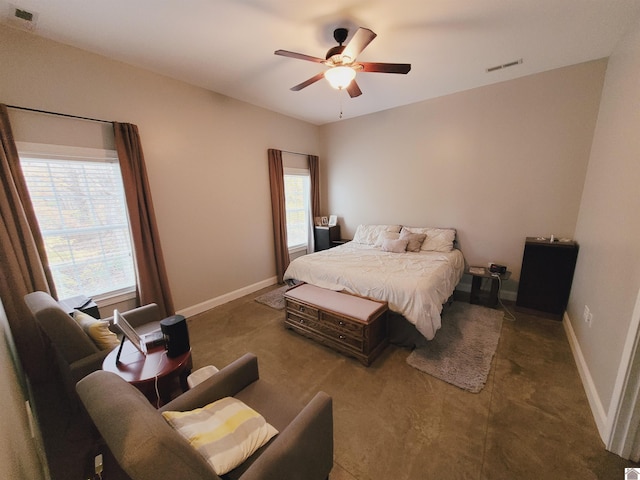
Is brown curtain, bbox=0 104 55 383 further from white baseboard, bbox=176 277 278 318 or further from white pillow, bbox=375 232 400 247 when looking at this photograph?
white pillow, bbox=375 232 400 247

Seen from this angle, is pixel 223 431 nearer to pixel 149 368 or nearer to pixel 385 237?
pixel 149 368

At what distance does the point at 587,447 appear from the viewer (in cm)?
144

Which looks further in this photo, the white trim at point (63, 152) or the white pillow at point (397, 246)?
the white pillow at point (397, 246)

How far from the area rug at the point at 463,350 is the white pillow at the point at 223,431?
1.59m

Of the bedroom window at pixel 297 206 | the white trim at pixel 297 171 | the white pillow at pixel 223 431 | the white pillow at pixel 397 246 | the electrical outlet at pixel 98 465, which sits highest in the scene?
the white trim at pixel 297 171

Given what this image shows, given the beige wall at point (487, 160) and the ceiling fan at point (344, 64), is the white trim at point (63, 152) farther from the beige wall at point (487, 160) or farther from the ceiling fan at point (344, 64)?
the beige wall at point (487, 160)

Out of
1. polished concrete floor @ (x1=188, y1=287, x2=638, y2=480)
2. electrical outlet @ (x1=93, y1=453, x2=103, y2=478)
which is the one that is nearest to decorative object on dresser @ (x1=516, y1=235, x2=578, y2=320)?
polished concrete floor @ (x1=188, y1=287, x2=638, y2=480)

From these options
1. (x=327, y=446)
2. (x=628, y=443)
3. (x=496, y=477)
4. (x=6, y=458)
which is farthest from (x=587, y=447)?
(x=6, y=458)

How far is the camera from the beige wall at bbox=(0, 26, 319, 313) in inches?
80.5

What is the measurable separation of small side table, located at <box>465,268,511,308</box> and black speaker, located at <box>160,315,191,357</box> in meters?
3.36

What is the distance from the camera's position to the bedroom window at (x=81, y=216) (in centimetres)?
211

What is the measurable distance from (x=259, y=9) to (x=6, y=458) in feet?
8.61

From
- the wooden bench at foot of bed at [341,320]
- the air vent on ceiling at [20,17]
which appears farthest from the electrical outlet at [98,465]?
the air vent on ceiling at [20,17]

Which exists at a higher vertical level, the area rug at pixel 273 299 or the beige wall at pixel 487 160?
the beige wall at pixel 487 160
